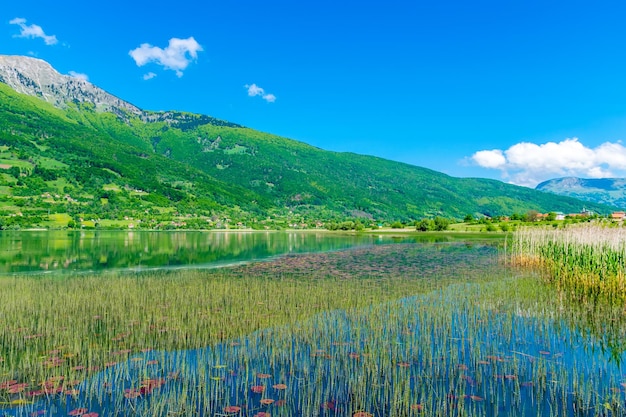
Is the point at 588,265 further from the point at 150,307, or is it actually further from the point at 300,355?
the point at 150,307

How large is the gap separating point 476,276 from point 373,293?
9.89m

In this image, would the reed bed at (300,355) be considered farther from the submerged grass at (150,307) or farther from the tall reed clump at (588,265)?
the tall reed clump at (588,265)

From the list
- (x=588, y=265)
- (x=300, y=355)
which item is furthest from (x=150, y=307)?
(x=588, y=265)

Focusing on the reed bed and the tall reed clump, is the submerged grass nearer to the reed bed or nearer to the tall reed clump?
the reed bed

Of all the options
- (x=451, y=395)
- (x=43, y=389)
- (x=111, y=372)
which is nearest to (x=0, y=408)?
(x=43, y=389)

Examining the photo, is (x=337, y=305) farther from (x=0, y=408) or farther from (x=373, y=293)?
(x=0, y=408)

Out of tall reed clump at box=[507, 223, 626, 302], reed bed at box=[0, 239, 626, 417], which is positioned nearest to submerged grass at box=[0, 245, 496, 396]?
reed bed at box=[0, 239, 626, 417]

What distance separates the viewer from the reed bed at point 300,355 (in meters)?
8.27

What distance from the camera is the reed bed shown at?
8266 mm

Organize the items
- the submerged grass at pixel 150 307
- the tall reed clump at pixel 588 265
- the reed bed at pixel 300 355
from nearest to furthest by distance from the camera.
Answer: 1. the reed bed at pixel 300 355
2. the submerged grass at pixel 150 307
3. the tall reed clump at pixel 588 265

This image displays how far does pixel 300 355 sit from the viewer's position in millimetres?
11258

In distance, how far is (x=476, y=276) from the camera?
26.9 m

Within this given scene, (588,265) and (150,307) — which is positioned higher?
(588,265)

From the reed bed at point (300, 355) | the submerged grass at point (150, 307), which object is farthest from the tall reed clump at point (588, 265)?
the submerged grass at point (150, 307)
